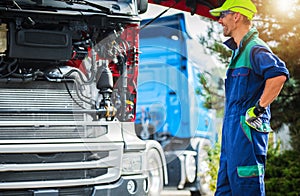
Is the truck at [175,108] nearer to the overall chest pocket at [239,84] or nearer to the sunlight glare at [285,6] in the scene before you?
the sunlight glare at [285,6]

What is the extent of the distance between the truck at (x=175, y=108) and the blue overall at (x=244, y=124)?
5.08 meters

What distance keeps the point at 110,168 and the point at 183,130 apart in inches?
197

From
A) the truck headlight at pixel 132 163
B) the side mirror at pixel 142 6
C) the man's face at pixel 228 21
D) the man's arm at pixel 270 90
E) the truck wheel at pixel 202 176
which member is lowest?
the truck wheel at pixel 202 176

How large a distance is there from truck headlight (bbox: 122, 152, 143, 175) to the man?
5.28ft

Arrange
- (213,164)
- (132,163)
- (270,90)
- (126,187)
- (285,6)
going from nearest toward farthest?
(270,90), (126,187), (132,163), (285,6), (213,164)

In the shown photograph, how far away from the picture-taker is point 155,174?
353 inches

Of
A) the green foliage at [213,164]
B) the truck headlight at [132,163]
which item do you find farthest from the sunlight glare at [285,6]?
the green foliage at [213,164]

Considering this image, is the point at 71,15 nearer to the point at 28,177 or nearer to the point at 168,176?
the point at 28,177

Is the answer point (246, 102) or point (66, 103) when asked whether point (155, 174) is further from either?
point (246, 102)

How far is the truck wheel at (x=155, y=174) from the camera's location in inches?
330

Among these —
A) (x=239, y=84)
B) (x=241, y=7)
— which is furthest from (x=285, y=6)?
(x=239, y=84)

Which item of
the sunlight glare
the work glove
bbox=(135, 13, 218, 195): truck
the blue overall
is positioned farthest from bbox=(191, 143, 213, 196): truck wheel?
the work glove

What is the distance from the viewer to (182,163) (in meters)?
10.0

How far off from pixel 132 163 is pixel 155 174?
3.29 m
